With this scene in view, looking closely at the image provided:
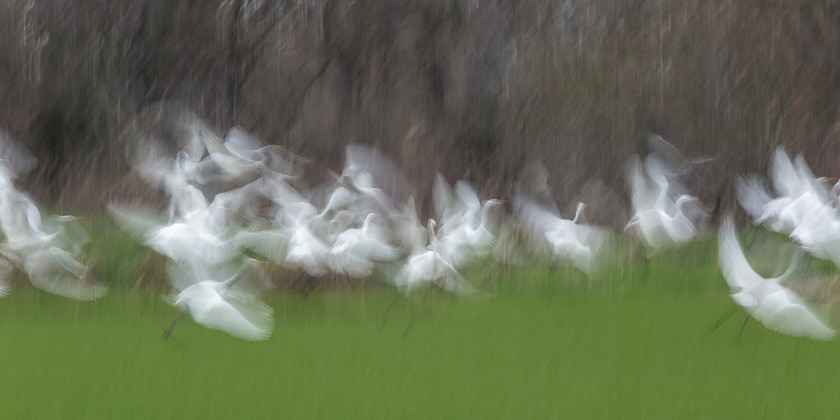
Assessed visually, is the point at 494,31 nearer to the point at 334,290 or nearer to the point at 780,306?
the point at 334,290

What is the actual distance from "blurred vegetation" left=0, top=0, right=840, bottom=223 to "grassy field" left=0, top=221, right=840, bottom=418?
2401 millimetres

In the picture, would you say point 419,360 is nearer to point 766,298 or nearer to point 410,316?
point 410,316

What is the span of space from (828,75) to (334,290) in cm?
356

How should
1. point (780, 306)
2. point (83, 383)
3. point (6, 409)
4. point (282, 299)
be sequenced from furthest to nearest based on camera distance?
point (282, 299) → point (780, 306) → point (83, 383) → point (6, 409)

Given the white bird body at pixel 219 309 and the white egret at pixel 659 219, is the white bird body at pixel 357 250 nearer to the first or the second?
the white bird body at pixel 219 309

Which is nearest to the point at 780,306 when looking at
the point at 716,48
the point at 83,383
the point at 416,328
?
the point at 416,328

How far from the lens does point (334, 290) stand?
3.85m

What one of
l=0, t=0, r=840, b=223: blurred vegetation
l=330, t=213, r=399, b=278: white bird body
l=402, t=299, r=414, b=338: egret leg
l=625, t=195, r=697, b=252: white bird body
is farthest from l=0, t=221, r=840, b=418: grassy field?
l=0, t=0, r=840, b=223: blurred vegetation

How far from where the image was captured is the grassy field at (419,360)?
250cm

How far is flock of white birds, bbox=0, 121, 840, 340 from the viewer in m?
3.04

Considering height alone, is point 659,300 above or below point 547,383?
above

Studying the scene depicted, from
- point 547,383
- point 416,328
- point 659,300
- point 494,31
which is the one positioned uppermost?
point 494,31

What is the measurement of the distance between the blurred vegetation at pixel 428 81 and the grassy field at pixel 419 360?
2.40m

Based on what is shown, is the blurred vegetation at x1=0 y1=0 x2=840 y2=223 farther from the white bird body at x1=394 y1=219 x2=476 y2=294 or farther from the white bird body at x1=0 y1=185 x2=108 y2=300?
the white bird body at x1=0 y1=185 x2=108 y2=300
